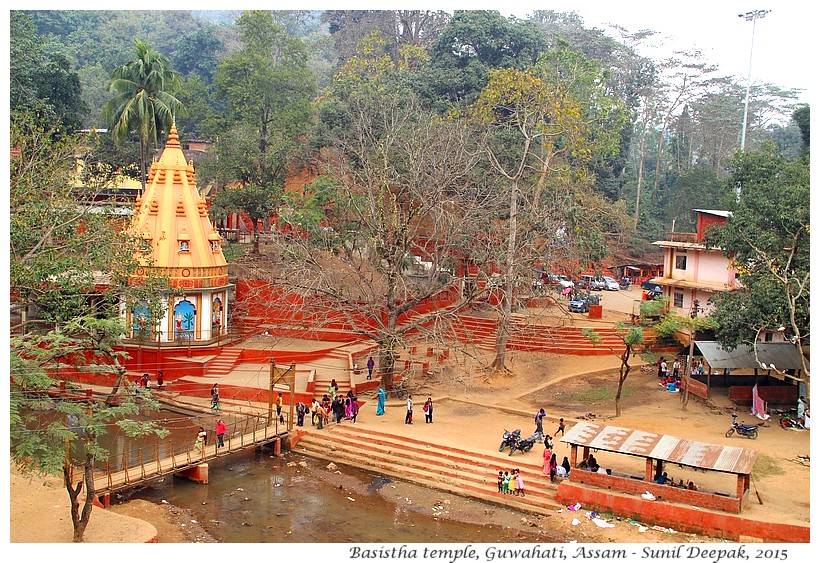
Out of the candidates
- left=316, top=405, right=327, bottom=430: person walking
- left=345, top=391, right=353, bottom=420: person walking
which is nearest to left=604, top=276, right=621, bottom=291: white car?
left=345, top=391, right=353, bottom=420: person walking

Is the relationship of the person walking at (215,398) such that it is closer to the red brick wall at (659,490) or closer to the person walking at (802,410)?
the red brick wall at (659,490)

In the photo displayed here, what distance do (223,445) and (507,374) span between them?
1157cm

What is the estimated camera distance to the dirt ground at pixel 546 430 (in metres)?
17.3

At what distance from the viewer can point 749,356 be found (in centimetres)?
2703

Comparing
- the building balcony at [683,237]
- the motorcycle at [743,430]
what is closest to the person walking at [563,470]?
the motorcycle at [743,430]

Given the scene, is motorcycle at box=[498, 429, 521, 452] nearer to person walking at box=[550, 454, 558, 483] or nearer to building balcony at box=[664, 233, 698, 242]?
person walking at box=[550, 454, 558, 483]

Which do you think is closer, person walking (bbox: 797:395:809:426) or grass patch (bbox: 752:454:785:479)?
grass patch (bbox: 752:454:785:479)

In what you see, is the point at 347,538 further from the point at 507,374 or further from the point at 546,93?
the point at 546,93

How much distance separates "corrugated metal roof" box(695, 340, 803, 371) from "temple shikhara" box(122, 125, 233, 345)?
17421mm

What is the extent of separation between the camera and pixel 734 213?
2669 cm

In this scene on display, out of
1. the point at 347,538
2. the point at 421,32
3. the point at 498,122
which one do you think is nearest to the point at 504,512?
the point at 347,538

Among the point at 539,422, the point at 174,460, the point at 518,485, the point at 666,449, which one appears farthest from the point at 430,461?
the point at 174,460

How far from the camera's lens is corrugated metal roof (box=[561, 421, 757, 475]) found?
17734mm

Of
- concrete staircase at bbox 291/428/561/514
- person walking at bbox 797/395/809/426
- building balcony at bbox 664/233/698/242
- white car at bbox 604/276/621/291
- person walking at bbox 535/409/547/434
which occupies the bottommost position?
concrete staircase at bbox 291/428/561/514
